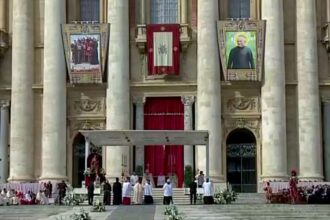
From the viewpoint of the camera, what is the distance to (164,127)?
51875 millimetres

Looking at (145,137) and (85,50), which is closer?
(145,137)

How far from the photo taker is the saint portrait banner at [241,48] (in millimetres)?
50500

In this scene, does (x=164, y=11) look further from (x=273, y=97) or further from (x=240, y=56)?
(x=273, y=97)

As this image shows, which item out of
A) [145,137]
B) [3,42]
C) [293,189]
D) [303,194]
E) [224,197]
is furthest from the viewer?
[3,42]

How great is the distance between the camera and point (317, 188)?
39625 millimetres

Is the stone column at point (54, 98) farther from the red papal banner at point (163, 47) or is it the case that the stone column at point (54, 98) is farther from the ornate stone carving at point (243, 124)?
the ornate stone carving at point (243, 124)

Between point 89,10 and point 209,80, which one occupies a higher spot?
point 89,10

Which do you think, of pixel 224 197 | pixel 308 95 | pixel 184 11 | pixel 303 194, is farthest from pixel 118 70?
pixel 303 194

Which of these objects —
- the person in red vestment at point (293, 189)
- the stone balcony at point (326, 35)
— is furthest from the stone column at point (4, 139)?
the person in red vestment at point (293, 189)

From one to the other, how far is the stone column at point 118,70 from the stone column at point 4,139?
6.57 metres

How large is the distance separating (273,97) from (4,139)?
643 inches

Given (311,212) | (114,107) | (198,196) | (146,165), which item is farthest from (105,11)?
(311,212)

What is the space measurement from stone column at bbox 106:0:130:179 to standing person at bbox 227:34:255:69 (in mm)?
6184

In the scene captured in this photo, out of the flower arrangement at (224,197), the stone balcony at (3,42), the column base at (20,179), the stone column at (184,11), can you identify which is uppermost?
the stone column at (184,11)
